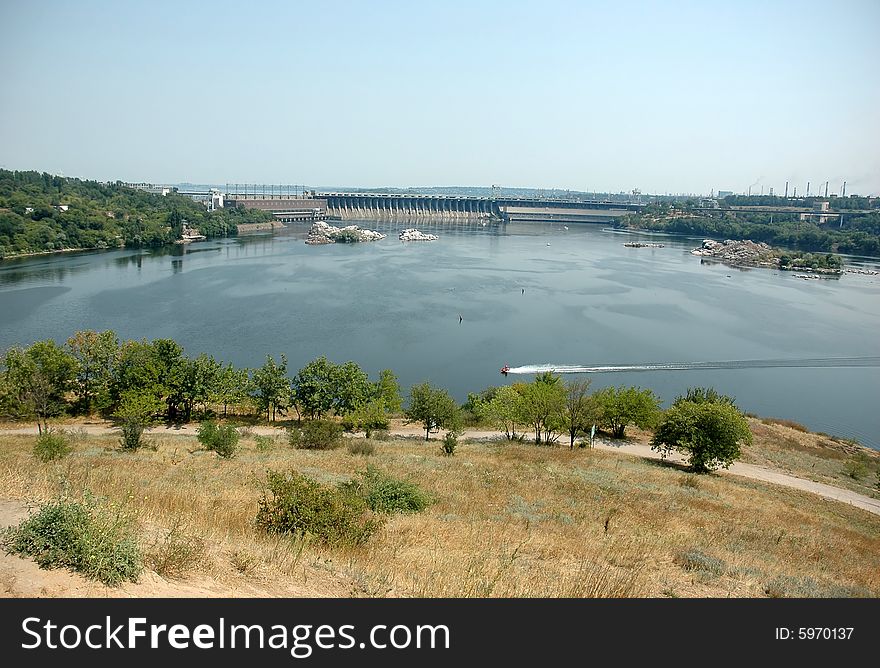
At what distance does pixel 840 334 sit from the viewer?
1041 inches

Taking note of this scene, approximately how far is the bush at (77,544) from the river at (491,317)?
14.9 metres

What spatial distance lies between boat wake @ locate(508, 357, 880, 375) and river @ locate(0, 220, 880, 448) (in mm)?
87

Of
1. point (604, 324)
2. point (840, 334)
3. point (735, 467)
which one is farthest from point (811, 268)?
point (735, 467)

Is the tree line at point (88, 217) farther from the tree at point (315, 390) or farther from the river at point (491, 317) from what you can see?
the tree at point (315, 390)

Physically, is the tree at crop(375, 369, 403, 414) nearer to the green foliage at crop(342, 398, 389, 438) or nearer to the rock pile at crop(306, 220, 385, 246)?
the green foliage at crop(342, 398, 389, 438)

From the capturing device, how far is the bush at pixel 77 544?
284 centimetres

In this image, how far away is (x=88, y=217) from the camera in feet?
163

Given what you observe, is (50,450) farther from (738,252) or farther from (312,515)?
(738,252)

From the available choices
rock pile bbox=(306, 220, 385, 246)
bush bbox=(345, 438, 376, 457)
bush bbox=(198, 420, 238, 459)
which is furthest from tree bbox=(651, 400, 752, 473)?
rock pile bbox=(306, 220, 385, 246)

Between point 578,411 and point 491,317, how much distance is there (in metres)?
15.3

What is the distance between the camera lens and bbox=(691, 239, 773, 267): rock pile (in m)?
52.2

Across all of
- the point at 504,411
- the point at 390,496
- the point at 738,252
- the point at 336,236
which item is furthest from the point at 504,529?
the point at 738,252
